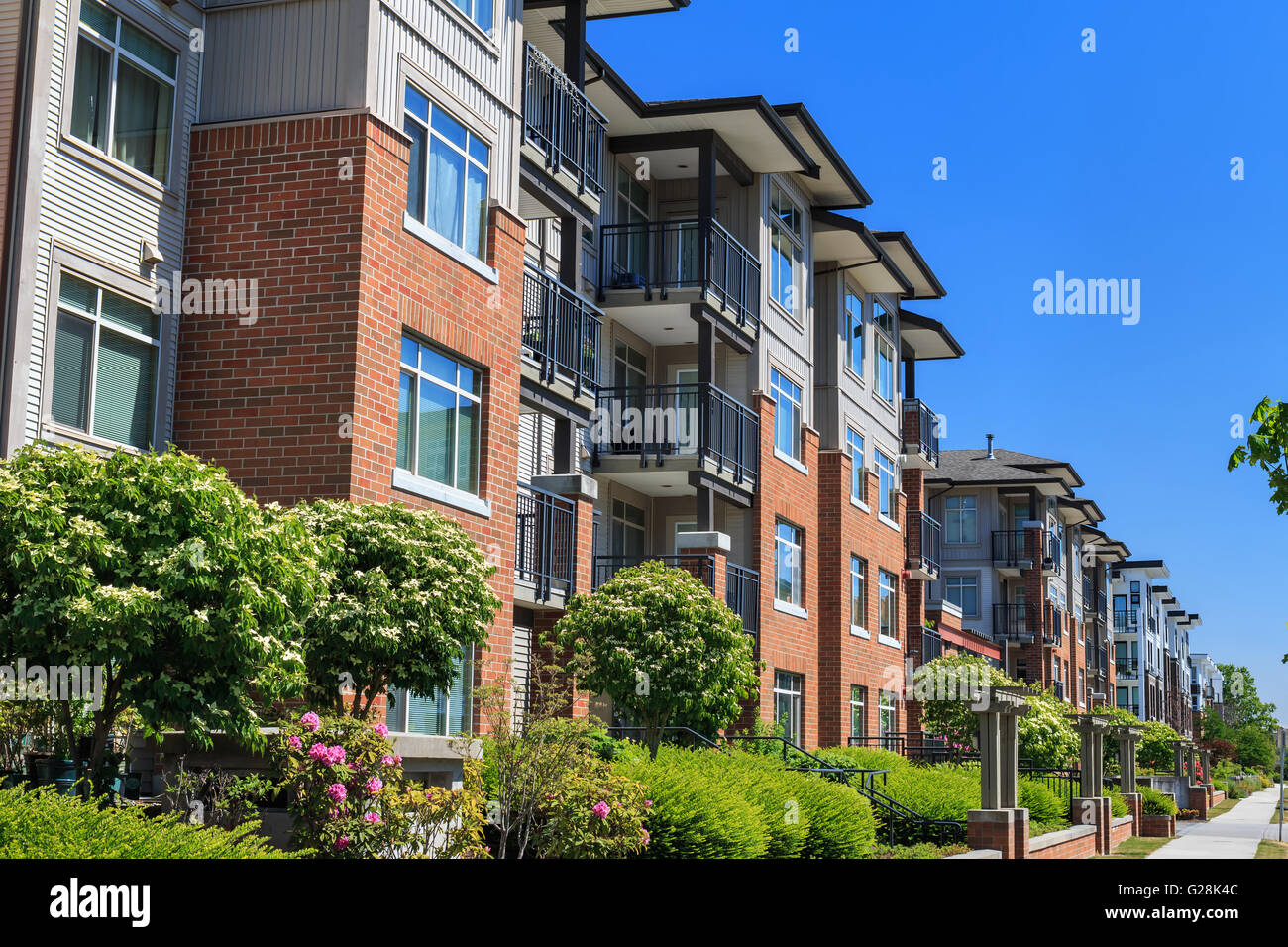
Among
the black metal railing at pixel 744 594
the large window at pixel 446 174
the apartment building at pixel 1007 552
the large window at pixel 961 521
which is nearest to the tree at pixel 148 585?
the large window at pixel 446 174

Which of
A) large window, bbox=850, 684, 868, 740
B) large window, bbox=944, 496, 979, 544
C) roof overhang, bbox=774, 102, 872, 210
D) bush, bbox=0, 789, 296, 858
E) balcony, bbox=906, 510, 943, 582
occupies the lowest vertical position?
bush, bbox=0, 789, 296, 858

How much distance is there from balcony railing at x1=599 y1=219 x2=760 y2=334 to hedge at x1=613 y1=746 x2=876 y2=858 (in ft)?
34.9

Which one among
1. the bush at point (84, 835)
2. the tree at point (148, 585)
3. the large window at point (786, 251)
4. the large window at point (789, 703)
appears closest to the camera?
the bush at point (84, 835)

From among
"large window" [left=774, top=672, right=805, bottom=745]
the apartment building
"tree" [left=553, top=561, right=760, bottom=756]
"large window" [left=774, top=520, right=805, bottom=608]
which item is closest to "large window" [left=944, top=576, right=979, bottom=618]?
the apartment building

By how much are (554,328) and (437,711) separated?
24.5 feet

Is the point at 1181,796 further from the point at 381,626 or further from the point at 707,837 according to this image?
the point at 381,626

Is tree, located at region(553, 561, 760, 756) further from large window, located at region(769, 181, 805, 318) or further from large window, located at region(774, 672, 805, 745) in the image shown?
large window, located at region(769, 181, 805, 318)

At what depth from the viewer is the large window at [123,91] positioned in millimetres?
14844

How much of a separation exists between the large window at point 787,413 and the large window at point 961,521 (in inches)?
1214

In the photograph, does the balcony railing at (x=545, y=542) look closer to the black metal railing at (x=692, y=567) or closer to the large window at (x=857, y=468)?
the black metal railing at (x=692, y=567)

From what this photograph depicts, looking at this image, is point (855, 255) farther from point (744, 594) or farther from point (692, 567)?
point (692, 567)

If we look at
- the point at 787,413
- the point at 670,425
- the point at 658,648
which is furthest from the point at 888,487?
the point at 658,648

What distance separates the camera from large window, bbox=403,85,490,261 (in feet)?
57.2

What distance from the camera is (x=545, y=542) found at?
22.0 meters
